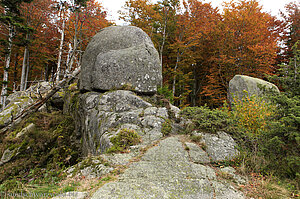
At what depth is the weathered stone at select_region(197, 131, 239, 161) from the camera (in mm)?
3621

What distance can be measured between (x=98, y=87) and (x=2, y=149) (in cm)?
443

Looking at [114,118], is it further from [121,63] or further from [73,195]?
[73,195]

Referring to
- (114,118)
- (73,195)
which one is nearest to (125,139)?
(114,118)

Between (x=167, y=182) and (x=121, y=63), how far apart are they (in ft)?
16.0

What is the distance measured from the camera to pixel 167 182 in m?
2.51

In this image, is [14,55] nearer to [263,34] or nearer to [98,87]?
[98,87]

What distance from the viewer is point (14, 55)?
15.8 meters

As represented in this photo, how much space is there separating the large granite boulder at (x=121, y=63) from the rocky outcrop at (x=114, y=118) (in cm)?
55

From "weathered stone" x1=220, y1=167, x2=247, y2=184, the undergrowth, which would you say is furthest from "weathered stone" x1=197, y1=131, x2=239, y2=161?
the undergrowth

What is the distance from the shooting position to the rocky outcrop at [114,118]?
4.66 meters

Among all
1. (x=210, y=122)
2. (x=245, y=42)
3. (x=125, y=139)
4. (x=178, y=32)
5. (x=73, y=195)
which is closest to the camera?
(x=73, y=195)

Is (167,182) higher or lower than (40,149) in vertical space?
higher

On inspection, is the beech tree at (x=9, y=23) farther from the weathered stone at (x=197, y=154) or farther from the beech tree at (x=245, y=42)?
the beech tree at (x=245, y=42)

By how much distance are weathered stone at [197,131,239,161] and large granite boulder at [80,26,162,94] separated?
10.1ft
